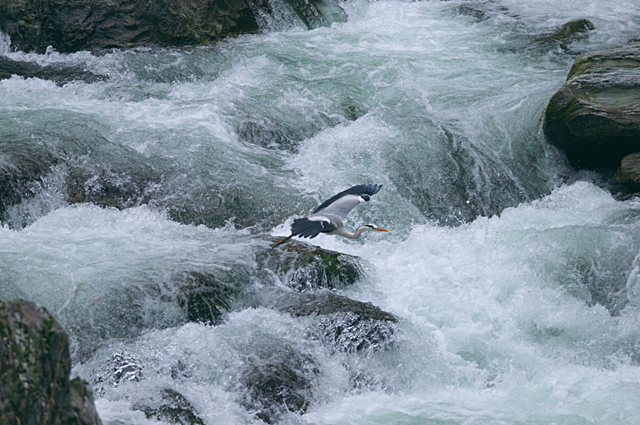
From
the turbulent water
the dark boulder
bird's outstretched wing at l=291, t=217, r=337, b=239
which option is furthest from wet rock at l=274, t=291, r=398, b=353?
the dark boulder

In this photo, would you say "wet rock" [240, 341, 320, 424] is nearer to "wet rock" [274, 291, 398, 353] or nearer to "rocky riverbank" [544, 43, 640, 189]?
"wet rock" [274, 291, 398, 353]

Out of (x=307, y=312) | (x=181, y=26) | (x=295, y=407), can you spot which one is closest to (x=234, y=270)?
(x=307, y=312)

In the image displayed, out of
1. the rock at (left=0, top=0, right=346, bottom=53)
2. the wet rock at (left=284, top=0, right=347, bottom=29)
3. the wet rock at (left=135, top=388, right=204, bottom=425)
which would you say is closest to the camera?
the wet rock at (left=135, top=388, right=204, bottom=425)

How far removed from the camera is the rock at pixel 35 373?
82.1 inches

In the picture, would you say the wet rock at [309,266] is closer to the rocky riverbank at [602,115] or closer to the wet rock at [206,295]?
the wet rock at [206,295]

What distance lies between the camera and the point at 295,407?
3.90 meters

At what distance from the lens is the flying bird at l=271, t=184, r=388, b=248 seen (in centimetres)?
438

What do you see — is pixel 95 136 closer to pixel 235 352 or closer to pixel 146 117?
pixel 146 117

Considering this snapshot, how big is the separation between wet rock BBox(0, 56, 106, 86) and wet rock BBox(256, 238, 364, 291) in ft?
14.2

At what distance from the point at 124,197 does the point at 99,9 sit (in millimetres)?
4140

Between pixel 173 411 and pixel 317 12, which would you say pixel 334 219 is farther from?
pixel 317 12

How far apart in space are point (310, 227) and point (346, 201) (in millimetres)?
761

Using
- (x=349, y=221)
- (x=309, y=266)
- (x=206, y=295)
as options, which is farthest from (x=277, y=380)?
(x=349, y=221)

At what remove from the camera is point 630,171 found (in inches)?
252
